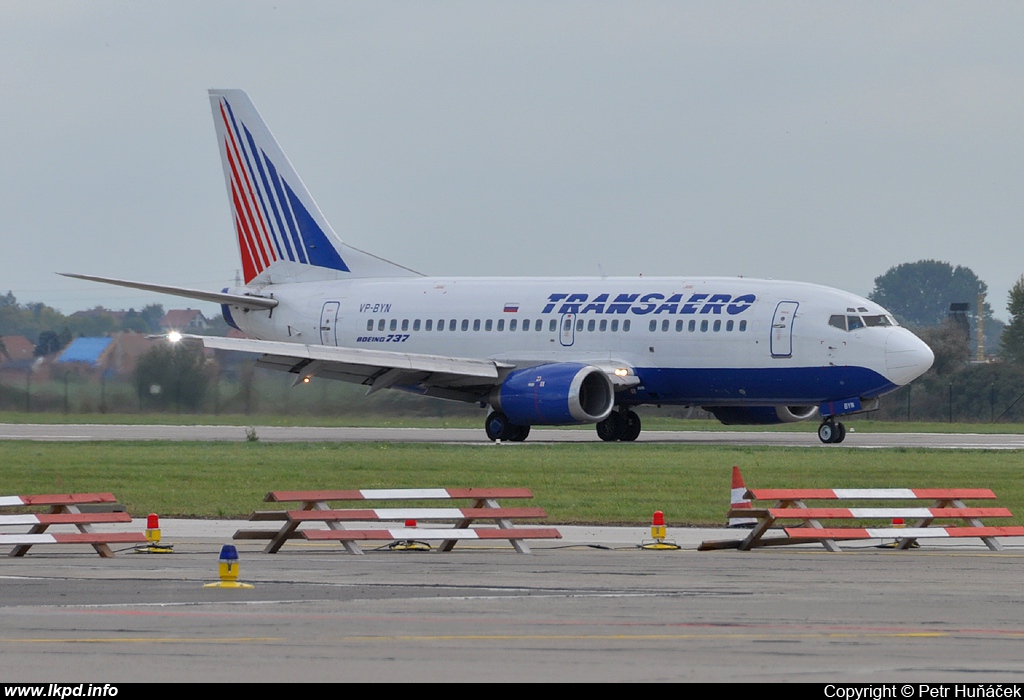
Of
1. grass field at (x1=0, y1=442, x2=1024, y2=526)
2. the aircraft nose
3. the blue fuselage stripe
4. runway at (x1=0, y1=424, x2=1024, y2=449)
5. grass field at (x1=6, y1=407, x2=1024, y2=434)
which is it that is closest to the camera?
grass field at (x1=0, y1=442, x2=1024, y2=526)

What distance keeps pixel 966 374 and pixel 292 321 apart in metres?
28.6

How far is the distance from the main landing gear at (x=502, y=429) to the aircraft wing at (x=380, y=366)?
0.95m

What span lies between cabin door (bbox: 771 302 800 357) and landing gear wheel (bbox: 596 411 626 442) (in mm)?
4872

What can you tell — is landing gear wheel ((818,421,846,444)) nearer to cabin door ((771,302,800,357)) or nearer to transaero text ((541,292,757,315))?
cabin door ((771,302,800,357))

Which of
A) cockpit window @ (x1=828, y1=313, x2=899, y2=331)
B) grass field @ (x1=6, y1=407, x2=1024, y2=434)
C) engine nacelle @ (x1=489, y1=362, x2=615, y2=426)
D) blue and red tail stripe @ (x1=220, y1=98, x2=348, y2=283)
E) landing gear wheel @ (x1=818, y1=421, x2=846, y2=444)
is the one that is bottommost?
grass field @ (x1=6, y1=407, x2=1024, y2=434)

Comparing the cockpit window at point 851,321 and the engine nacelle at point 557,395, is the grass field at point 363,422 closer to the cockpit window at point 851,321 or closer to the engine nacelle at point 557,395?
the cockpit window at point 851,321

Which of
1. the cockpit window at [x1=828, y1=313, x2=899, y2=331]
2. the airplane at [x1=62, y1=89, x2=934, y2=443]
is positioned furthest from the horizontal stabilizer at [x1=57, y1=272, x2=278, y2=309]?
the cockpit window at [x1=828, y1=313, x2=899, y2=331]

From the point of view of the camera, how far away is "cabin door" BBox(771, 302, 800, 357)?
3725 cm

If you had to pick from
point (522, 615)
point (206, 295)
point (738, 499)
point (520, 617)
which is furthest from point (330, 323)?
point (520, 617)

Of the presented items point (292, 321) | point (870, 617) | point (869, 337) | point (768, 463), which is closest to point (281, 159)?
point (292, 321)

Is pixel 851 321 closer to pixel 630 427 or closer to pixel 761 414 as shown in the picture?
Answer: pixel 761 414

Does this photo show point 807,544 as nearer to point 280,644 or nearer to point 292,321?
point 280,644

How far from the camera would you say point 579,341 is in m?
39.8
